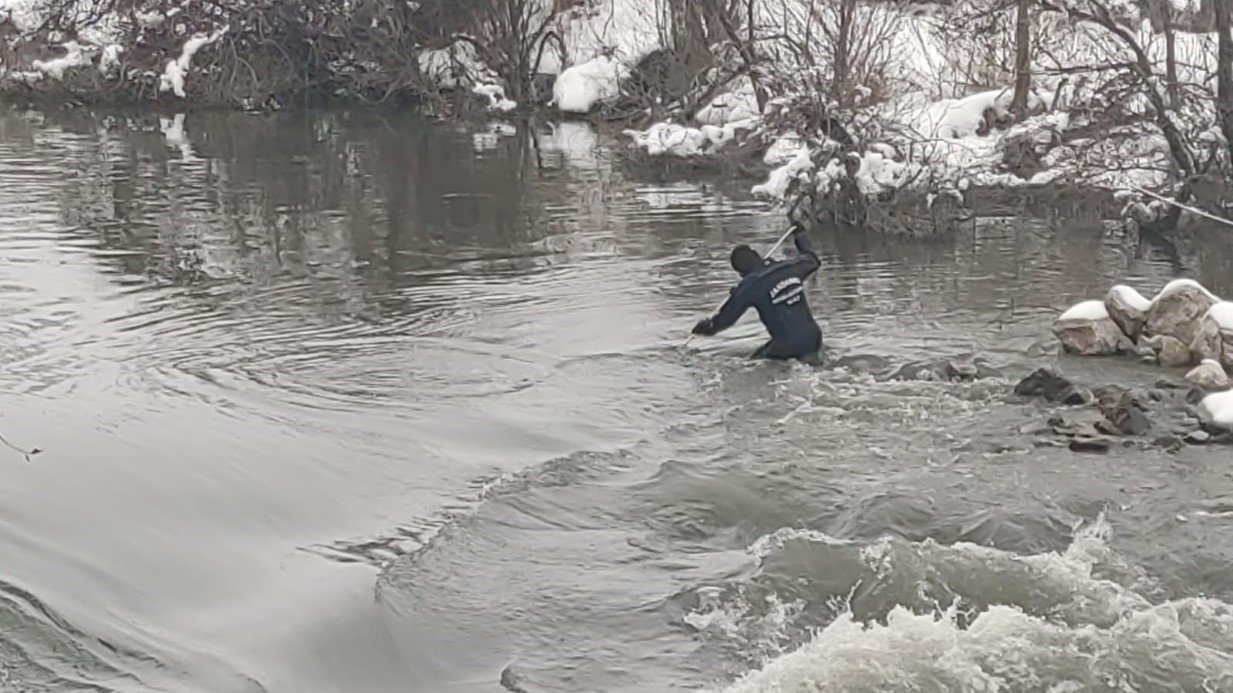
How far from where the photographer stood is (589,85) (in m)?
33.5

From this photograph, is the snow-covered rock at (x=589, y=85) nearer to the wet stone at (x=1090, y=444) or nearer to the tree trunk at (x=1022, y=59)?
the tree trunk at (x=1022, y=59)

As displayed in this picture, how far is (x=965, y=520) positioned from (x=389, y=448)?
146 inches

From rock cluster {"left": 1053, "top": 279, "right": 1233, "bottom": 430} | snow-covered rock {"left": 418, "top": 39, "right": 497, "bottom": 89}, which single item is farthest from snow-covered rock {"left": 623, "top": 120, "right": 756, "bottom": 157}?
rock cluster {"left": 1053, "top": 279, "right": 1233, "bottom": 430}

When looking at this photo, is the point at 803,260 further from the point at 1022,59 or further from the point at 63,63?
the point at 63,63


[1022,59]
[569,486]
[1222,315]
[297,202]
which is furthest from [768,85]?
[569,486]

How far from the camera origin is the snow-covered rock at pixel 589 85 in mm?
33188

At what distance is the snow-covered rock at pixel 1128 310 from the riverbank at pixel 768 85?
4980 millimetres

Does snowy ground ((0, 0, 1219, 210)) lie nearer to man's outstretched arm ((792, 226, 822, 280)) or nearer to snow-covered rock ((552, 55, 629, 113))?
snow-covered rock ((552, 55, 629, 113))

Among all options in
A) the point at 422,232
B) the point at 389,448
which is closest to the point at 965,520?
the point at 389,448

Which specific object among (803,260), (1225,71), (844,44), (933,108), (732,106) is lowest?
(803,260)

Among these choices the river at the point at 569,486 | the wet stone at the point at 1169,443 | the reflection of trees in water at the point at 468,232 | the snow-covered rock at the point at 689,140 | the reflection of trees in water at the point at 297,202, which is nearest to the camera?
the river at the point at 569,486

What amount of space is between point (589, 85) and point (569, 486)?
2480 centimetres

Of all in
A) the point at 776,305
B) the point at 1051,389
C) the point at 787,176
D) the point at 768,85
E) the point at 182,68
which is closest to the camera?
the point at 1051,389

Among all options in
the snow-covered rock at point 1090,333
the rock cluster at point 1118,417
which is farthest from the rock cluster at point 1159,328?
the rock cluster at point 1118,417
